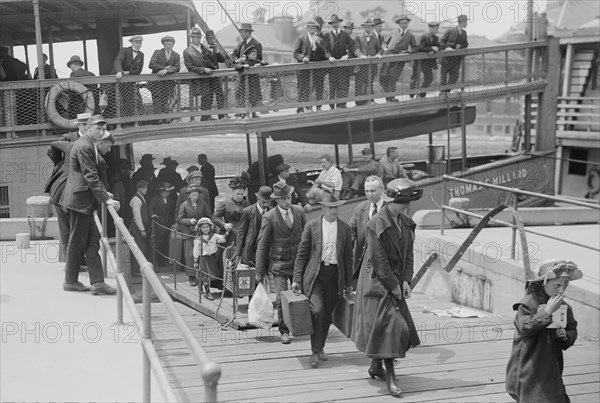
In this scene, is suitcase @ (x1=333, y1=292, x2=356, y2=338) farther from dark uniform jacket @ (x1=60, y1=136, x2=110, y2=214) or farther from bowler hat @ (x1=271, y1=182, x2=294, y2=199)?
dark uniform jacket @ (x1=60, y1=136, x2=110, y2=214)

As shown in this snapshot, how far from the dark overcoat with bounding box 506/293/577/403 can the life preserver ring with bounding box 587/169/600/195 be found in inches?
884

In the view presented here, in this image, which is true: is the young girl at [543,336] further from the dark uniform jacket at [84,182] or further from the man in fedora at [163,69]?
the man in fedora at [163,69]

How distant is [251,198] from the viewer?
17.0m

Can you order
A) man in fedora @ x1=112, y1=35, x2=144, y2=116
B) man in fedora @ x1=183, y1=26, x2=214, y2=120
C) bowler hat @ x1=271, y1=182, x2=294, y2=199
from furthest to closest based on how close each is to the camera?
man in fedora @ x1=183, y1=26, x2=214, y2=120 → man in fedora @ x1=112, y1=35, x2=144, y2=116 → bowler hat @ x1=271, y1=182, x2=294, y2=199

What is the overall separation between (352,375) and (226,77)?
896cm

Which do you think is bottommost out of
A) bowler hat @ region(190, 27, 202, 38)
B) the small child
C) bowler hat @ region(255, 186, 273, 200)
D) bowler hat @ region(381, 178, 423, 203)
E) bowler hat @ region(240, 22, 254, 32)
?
bowler hat @ region(255, 186, 273, 200)

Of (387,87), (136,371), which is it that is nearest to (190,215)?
(387,87)

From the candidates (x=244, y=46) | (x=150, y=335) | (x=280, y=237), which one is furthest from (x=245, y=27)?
(x=150, y=335)

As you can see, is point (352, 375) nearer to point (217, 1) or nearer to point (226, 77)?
point (226, 77)

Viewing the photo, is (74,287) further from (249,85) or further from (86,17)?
(86,17)

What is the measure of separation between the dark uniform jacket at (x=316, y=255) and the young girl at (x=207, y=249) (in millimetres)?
4186

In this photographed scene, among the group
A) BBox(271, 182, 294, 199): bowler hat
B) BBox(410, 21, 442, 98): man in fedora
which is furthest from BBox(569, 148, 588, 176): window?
BBox(271, 182, 294, 199): bowler hat

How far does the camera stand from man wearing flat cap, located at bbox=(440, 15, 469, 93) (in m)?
17.8

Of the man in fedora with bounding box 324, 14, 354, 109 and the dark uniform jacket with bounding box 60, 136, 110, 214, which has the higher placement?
the man in fedora with bounding box 324, 14, 354, 109
